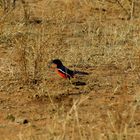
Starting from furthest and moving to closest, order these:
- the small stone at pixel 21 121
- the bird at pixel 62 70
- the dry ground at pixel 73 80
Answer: the bird at pixel 62 70 → the small stone at pixel 21 121 → the dry ground at pixel 73 80

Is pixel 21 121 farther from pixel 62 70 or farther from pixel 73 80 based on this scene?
pixel 73 80

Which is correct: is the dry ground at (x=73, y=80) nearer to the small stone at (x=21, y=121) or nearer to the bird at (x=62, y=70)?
the small stone at (x=21, y=121)

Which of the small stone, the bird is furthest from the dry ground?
the bird

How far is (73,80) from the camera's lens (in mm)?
6727

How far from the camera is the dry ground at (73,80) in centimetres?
508

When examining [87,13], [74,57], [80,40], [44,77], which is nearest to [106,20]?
[87,13]

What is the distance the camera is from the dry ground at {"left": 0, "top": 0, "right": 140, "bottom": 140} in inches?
200

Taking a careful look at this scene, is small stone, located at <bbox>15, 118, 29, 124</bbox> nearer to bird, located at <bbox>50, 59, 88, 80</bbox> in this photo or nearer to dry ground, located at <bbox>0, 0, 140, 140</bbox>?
dry ground, located at <bbox>0, 0, 140, 140</bbox>

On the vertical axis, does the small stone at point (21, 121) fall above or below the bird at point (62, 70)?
below

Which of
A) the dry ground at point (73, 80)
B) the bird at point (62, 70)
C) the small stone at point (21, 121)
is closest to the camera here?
the dry ground at point (73, 80)

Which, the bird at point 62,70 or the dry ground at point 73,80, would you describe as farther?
the bird at point 62,70

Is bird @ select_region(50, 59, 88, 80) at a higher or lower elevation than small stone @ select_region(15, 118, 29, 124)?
higher

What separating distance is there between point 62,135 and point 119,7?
6370 mm

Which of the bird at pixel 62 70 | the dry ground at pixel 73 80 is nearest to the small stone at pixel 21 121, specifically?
the dry ground at pixel 73 80
